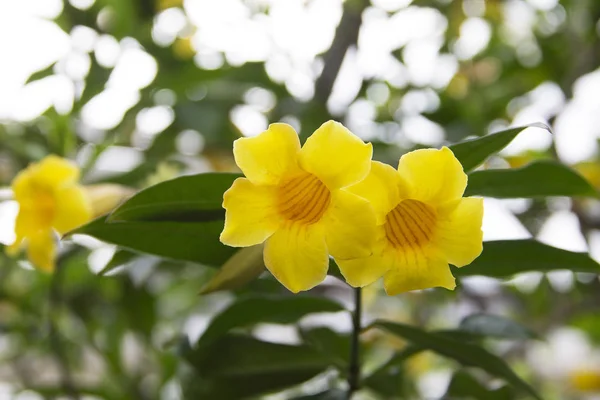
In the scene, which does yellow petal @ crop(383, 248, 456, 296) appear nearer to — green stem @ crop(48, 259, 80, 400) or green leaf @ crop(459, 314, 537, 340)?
green leaf @ crop(459, 314, 537, 340)

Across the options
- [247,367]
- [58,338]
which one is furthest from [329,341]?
[58,338]

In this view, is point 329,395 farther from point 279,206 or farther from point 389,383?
point 279,206

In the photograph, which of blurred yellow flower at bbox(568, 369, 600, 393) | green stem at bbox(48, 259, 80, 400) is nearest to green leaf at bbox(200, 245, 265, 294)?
green stem at bbox(48, 259, 80, 400)

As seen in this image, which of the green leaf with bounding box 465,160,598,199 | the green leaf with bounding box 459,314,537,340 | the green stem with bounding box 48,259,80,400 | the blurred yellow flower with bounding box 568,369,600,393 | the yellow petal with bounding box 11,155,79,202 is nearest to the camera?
the green leaf with bounding box 465,160,598,199

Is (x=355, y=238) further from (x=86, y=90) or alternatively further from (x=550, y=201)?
(x=550, y=201)

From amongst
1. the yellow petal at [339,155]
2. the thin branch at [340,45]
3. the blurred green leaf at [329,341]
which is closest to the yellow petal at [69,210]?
the blurred green leaf at [329,341]

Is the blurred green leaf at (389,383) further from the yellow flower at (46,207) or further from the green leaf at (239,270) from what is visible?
the yellow flower at (46,207)

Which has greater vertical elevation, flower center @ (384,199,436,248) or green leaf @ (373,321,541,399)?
flower center @ (384,199,436,248)

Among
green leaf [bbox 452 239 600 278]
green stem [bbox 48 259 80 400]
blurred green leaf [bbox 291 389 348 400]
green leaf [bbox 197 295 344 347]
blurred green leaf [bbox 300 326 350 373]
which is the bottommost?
green stem [bbox 48 259 80 400]

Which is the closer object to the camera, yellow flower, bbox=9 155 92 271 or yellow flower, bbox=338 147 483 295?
yellow flower, bbox=338 147 483 295
